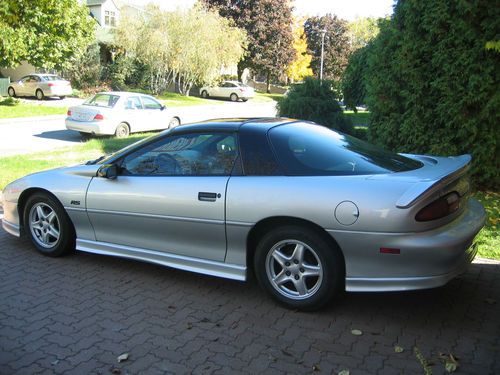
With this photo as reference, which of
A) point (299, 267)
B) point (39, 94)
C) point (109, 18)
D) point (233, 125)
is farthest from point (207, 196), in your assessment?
point (109, 18)

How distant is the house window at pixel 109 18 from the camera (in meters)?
46.6

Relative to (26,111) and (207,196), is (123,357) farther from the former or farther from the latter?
(26,111)

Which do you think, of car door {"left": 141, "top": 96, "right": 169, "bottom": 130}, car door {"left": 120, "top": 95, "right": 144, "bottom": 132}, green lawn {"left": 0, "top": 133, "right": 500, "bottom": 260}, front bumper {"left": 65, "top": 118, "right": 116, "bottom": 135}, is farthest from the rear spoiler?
car door {"left": 141, "top": 96, "right": 169, "bottom": 130}

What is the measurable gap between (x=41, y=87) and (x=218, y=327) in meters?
29.8

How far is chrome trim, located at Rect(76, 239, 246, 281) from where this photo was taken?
13.2 feet

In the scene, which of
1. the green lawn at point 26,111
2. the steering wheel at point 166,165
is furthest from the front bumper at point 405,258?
the green lawn at point 26,111

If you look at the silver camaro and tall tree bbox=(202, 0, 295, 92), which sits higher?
tall tree bbox=(202, 0, 295, 92)

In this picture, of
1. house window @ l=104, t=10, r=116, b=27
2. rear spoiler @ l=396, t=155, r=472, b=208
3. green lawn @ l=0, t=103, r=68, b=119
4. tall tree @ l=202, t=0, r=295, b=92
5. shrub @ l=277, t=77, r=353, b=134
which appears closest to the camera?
rear spoiler @ l=396, t=155, r=472, b=208

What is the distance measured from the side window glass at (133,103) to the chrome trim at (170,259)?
11541 mm

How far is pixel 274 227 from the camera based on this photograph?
3854 mm

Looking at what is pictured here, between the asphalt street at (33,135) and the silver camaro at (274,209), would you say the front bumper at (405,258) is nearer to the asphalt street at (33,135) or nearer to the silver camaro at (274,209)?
the silver camaro at (274,209)

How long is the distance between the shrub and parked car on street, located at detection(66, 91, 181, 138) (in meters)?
6.24

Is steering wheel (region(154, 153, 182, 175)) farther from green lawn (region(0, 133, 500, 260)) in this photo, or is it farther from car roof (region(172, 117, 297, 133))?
green lawn (region(0, 133, 500, 260))

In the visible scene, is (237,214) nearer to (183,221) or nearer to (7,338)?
(183,221)
